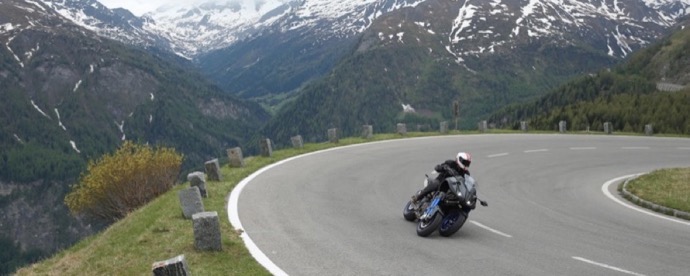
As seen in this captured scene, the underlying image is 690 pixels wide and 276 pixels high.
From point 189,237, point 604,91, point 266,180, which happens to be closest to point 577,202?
point 266,180

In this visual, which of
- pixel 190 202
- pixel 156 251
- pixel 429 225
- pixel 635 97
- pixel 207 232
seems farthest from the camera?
pixel 635 97

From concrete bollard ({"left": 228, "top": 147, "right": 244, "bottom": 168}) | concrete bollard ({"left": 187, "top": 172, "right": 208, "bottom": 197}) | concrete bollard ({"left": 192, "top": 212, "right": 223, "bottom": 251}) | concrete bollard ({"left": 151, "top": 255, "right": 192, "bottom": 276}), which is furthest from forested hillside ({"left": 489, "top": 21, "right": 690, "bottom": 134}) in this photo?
concrete bollard ({"left": 151, "top": 255, "right": 192, "bottom": 276})

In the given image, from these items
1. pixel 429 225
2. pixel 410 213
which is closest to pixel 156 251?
pixel 429 225

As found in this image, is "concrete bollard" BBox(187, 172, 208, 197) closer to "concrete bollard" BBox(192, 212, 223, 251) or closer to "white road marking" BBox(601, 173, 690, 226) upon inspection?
"concrete bollard" BBox(192, 212, 223, 251)

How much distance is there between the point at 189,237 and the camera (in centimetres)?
1137

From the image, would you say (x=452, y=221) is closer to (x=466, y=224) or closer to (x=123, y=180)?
(x=466, y=224)

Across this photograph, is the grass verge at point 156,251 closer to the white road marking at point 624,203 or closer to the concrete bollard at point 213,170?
the concrete bollard at point 213,170

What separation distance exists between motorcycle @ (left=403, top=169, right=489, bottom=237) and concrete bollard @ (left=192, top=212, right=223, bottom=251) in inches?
175

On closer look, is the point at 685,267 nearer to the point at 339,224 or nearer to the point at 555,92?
the point at 339,224

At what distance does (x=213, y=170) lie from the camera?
17.9 meters

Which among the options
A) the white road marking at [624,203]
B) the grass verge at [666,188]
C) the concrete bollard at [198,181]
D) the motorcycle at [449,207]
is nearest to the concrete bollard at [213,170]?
the concrete bollard at [198,181]

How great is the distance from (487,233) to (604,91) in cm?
18369

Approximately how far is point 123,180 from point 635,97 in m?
73.9

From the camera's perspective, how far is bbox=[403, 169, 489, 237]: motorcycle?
12000 mm
